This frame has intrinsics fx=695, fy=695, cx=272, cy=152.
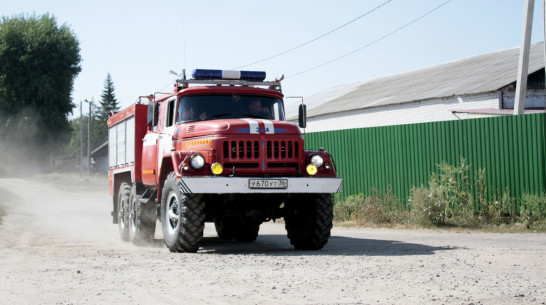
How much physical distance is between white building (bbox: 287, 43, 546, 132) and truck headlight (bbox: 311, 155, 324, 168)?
38.6ft

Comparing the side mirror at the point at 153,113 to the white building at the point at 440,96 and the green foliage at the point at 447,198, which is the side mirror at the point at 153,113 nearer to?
the green foliage at the point at 447,198

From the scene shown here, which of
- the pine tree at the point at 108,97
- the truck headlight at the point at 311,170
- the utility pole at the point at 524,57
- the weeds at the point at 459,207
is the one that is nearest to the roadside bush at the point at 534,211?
the weeds at the point at 459,207

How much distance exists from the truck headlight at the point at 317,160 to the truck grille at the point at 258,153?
323mm

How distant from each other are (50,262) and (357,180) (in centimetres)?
1084

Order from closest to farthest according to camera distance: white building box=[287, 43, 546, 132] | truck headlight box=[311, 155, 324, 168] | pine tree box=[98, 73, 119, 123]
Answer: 1. truck headlight box=[311, 155, 324, 168]
2. white building box=[287, 43, 546, 132]
3. pine tree box=[98, 73, 119, 123]

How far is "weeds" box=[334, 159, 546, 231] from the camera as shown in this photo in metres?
14.1

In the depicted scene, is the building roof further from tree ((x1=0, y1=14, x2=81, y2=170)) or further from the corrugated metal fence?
tree ((x1=0, y1=14, x2=81, y2=170))

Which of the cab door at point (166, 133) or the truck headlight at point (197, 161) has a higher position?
the cab door at point (166, 133)

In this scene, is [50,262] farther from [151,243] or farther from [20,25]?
[20,25]

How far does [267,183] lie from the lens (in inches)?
398

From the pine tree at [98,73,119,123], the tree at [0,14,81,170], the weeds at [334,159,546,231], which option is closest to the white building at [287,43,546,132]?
the weeds at [334,159,546,231]

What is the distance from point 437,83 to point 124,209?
17415mm

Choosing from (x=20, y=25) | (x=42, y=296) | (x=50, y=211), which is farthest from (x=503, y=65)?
(x=20, y=25)

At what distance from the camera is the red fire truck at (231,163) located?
33.2 feet
